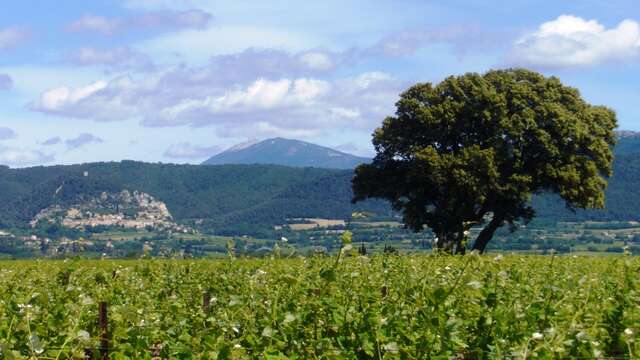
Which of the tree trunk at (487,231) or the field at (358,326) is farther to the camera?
the tree trunk at (487,231)

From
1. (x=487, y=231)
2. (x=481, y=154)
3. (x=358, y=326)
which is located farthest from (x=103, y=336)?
(x=487, y=231)

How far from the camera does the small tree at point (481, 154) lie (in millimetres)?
48375

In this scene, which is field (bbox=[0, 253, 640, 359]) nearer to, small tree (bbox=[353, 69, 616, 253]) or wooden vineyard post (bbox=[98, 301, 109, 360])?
wooden vineyard post (bbox=[98, 301, 109, 360])

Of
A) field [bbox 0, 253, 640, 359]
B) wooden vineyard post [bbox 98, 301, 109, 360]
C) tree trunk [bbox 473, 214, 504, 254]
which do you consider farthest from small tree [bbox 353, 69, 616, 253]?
wooden vineyard post [bbox 98, 301, 109, 360]

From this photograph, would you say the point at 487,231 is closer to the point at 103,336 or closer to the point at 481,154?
the point at 481,154

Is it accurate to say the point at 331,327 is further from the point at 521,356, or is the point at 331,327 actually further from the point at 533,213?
the point at 533,213

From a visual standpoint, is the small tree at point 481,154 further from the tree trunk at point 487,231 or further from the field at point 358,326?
the field at point 358,326

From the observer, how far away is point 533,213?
169 ft

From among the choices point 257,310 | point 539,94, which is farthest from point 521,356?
point 539,94

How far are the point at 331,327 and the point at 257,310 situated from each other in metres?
1.42

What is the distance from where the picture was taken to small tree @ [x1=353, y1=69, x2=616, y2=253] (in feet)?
159

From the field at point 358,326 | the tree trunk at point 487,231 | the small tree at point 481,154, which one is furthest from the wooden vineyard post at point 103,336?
the tree trunk at point 487,231

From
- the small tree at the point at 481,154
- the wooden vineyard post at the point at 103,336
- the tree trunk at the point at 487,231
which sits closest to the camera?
Answer: the wooden vineyard post at the point at 103,336

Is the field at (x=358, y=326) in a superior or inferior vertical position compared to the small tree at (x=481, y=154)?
inferior
